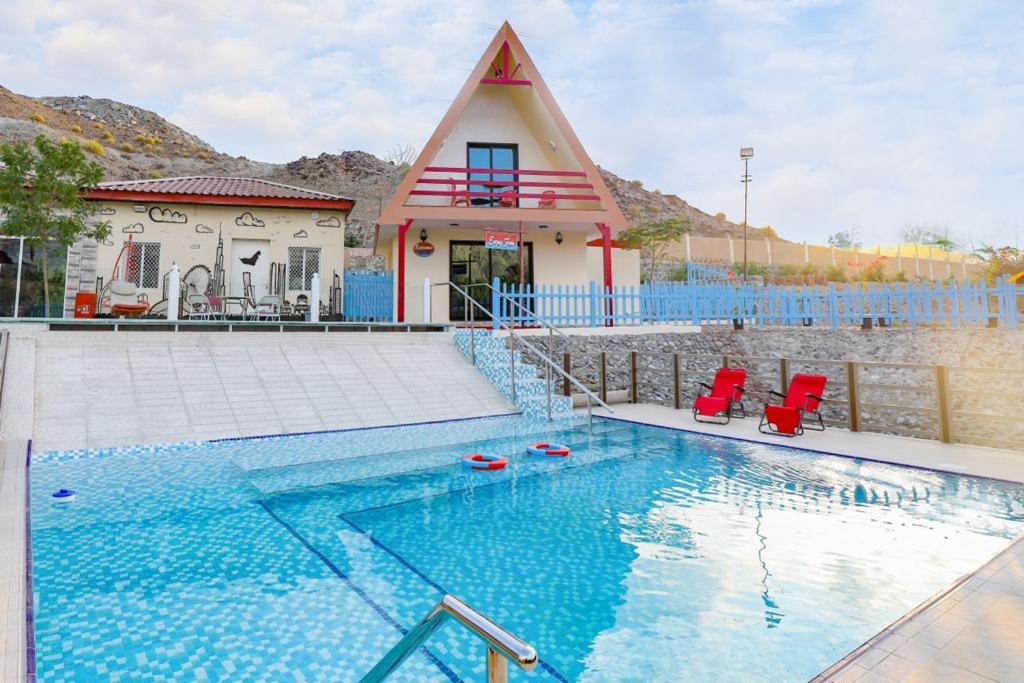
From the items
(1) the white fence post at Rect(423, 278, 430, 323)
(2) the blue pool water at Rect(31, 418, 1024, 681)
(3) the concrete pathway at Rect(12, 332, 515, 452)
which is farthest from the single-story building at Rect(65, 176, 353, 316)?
(2) the blue pool water at Rect(31, 418, 1024, 681)

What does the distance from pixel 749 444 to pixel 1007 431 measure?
5.49m

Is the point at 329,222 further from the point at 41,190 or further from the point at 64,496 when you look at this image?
the point at 64,496

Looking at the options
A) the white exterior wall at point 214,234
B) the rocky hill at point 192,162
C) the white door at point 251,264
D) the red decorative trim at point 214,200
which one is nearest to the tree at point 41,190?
the red decorative trim at point 214,200

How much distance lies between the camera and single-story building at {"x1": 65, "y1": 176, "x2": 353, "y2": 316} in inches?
617

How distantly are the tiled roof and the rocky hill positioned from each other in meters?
31.7

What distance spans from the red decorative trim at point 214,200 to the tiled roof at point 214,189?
8 cm

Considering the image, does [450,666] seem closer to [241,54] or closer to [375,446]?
[375,446]

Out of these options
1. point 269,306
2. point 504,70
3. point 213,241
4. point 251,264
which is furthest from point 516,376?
point 213,241

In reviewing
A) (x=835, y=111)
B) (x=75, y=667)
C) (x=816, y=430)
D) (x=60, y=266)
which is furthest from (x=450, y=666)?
(x=835, y=111)

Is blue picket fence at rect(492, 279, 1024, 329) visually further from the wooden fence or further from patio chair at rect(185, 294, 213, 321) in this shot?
patio chair at rect(185, 294, 213, 321)

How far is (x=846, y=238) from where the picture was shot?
201ft

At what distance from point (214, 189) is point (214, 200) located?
4.04ft

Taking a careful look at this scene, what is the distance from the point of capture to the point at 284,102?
228ft

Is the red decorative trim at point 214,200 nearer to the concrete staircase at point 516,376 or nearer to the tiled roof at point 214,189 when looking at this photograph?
the tiled roof at point 214,189
